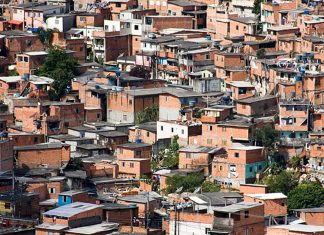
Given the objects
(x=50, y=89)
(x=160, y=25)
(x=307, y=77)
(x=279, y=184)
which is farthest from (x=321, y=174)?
(x=160, y=25)

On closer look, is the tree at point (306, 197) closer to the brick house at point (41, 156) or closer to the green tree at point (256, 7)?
the brick house at point (41, 156)

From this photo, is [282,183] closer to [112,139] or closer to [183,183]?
[183,183]

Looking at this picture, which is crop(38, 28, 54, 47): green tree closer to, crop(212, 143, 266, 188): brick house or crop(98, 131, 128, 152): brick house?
crop(98, 131, 128, 152): brick house

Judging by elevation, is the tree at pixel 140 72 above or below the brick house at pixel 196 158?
above

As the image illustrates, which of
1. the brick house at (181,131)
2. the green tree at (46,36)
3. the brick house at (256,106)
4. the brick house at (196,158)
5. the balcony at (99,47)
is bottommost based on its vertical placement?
the brick house at (196,158)

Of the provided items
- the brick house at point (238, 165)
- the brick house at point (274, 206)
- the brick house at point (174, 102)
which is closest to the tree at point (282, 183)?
the brick house at point (238, 165)

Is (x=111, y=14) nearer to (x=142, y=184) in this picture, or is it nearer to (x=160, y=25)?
(x=160, y=25)

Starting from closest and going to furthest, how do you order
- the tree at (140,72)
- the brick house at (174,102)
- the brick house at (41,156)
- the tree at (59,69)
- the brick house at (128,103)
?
the brick house at (41,156) → the brick house at (174,102) → the brick house at (128,103) → the tree at (59,69) → the tree at (140,72)
